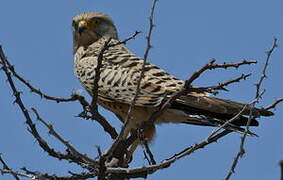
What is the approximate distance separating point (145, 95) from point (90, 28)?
2431mm

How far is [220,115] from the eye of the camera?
4676 millimetres

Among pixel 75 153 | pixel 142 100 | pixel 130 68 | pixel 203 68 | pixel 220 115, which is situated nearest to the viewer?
pixel 203 68

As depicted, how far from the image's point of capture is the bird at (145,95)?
4.62 metres

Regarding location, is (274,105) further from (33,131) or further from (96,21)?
(96,21)

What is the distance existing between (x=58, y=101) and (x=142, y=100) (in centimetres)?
114

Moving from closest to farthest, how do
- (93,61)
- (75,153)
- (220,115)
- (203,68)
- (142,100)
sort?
(203,68) < (75,153) < (220,115) < (142,100) < (93,61)

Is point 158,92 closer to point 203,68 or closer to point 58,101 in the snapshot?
point 58,101

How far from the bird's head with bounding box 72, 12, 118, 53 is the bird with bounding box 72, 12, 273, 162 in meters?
0.24

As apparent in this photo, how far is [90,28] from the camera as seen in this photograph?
739 cm

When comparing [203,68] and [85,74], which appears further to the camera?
[85,74]

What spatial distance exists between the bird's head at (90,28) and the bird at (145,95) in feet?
0.79

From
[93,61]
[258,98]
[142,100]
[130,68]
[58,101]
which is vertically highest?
[93,61]

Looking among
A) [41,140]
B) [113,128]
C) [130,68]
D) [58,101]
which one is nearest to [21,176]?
[41,140]

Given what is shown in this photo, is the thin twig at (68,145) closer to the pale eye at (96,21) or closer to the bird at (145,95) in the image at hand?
the bird at (145,95)
